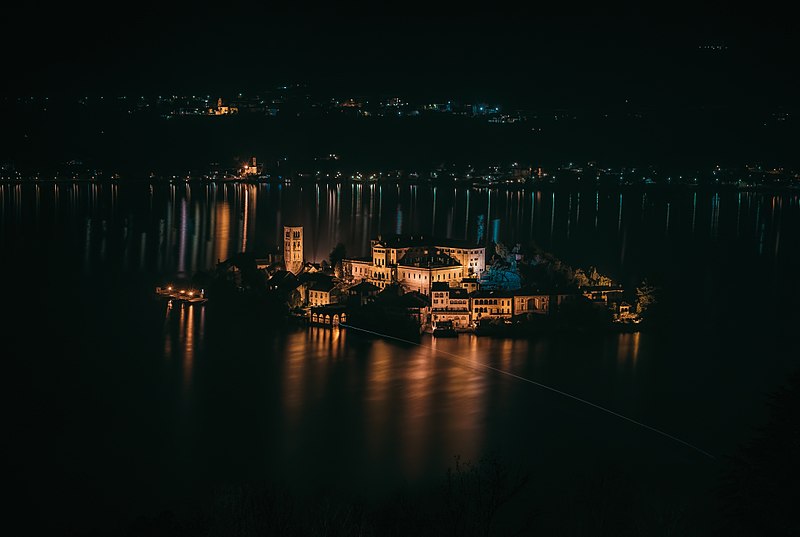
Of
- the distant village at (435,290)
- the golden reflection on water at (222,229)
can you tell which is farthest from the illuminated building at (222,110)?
the distant village at (435,290)

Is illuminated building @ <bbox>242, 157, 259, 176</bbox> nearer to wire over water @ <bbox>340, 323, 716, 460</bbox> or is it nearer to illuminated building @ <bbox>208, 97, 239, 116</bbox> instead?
illuminated building @ <bbox>208, 97, 239, 116</bbox>

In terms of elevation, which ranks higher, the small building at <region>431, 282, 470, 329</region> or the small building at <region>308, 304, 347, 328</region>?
the small building at <region>431, 282, 470, 329</region>

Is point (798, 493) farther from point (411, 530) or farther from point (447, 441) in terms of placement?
point (447, 441)

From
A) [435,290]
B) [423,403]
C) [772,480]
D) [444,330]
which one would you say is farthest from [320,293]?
[772,480]

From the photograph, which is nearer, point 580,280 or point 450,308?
point 450,308

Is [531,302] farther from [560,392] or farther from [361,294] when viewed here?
[560,392]

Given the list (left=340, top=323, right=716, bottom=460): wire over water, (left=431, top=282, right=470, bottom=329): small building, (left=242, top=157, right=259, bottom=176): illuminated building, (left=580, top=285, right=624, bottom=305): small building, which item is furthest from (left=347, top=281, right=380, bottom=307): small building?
(left=242, top=157, right=259, bottom=176): illuminated building
